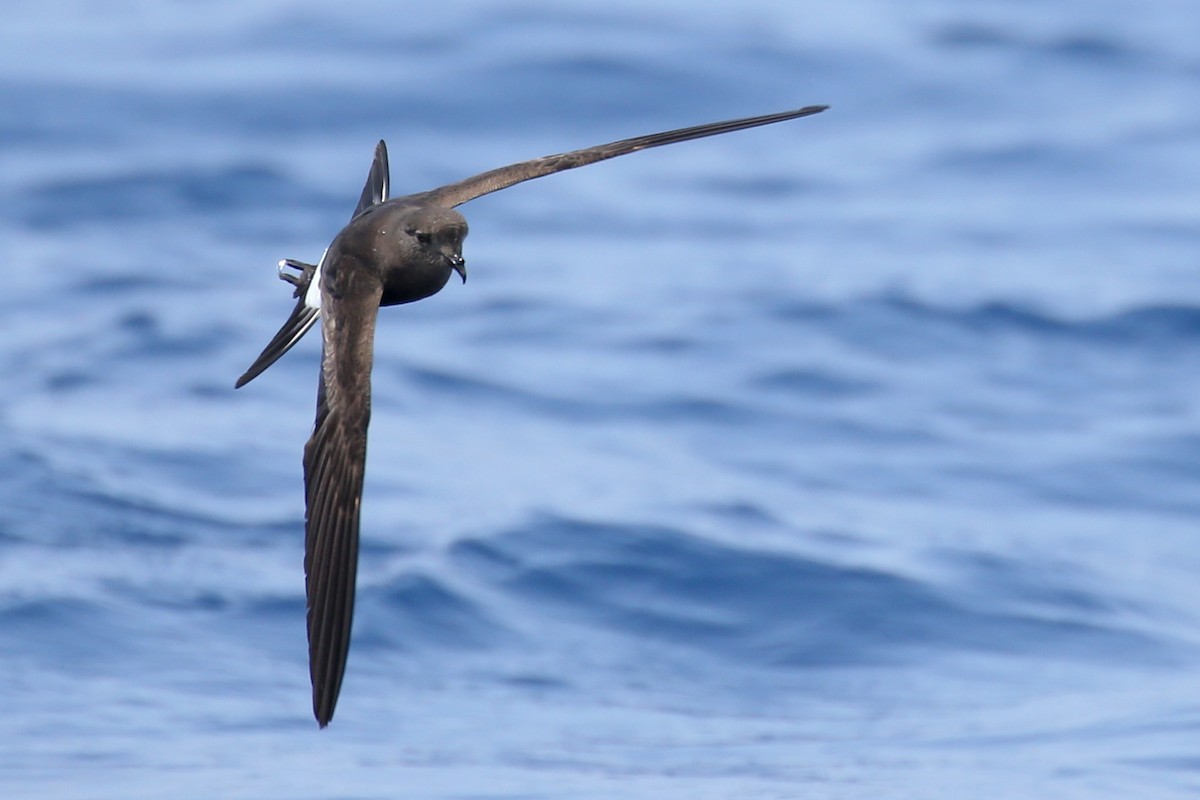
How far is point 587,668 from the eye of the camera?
8859mm

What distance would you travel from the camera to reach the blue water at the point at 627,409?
8.04 metres

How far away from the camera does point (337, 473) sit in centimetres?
548

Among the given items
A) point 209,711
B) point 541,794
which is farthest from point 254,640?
point 541,794

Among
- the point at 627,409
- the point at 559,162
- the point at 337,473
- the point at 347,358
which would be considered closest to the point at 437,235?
the point at 347,358

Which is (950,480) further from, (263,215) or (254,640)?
(263,215)

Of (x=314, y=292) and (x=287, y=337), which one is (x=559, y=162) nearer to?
(x=314, y=292)

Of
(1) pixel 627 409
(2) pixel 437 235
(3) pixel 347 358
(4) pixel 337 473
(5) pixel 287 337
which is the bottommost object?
(4) pixel 337 473

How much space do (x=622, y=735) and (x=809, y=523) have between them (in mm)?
2820

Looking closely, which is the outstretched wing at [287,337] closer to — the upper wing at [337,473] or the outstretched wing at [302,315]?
the outstretched wing at [302,315]

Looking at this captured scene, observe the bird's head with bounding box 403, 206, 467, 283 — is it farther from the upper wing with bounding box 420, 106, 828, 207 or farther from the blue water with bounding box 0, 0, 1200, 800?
the blue water with bounding box 0, 0, 1200, 800

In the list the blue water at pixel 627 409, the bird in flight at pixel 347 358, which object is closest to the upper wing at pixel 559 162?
the bird in flight at pixel 347 358

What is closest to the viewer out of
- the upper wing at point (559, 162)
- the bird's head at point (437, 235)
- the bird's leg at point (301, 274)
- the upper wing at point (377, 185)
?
the bird's head at point (437, 235)

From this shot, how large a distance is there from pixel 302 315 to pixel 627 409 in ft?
20.1

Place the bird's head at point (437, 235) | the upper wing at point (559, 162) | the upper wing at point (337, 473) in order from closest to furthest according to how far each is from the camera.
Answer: the upper wing at point (337, 473), the bird's head at point (437, 235), the upper wing at point (559, 162)
